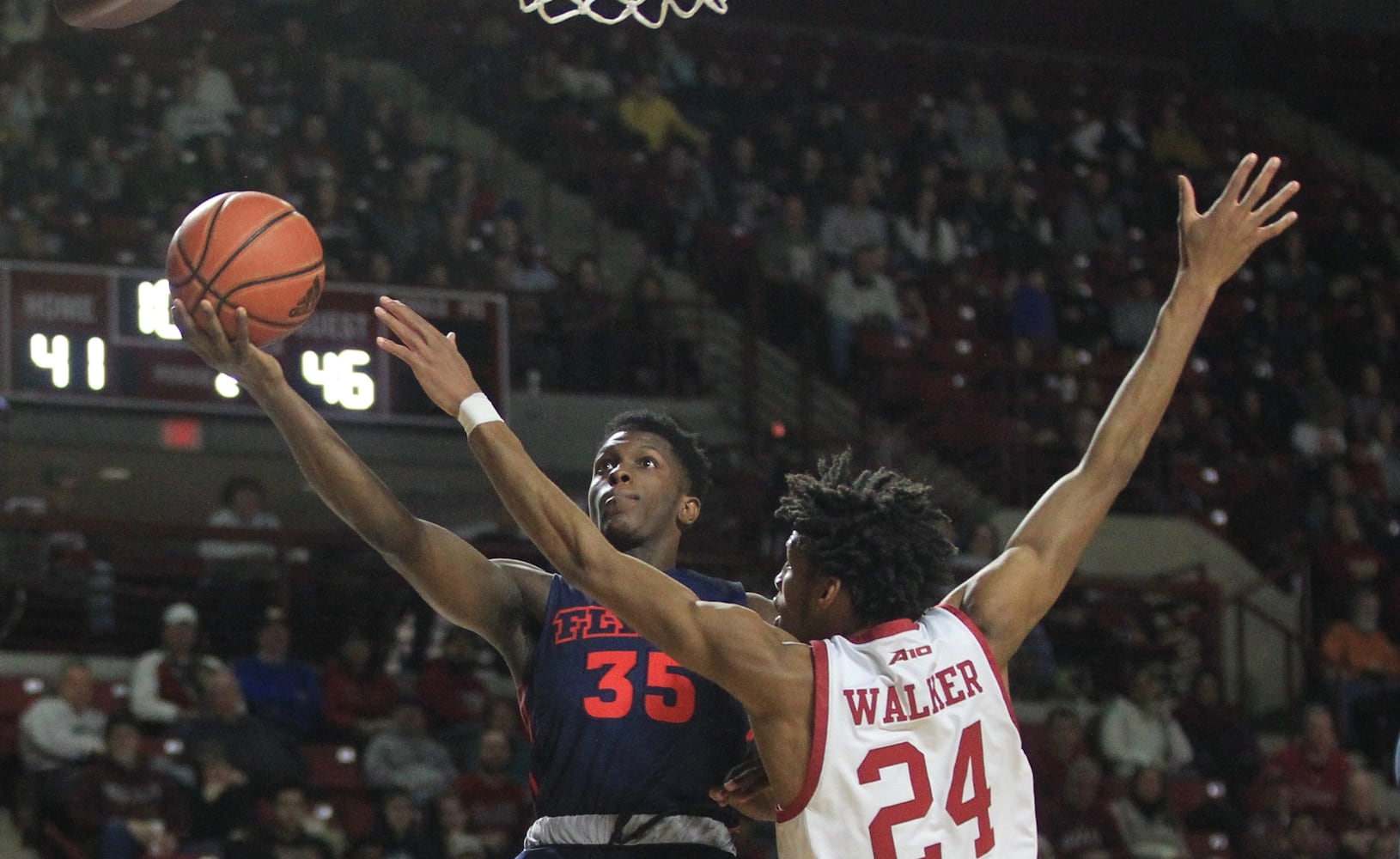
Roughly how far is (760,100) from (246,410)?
777cm

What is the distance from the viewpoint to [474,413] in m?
3.99

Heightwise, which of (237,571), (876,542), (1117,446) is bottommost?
(237,571)

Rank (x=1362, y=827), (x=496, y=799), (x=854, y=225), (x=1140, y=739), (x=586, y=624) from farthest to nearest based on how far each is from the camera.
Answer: (x=854, y=225)
(x=1140, y=739)
(x=1362, y=827)
(x=496, y=799)
(x=586, y=624)

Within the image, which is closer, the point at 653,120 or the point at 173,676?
the point at 173,676

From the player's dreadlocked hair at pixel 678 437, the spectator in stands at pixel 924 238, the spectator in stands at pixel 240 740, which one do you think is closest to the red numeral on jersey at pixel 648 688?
the player's dreadlocked hair at pixel 678 437

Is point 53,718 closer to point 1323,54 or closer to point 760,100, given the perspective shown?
point 760,100

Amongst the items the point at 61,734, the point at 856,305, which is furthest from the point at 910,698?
the point at 856,305

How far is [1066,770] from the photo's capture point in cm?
1107

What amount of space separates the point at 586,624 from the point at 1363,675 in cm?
926

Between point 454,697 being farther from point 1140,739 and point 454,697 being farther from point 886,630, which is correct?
point 886,630

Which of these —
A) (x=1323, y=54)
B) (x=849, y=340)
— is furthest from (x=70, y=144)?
(x=1323, y=54)

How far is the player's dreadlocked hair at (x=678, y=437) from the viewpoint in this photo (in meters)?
5.04

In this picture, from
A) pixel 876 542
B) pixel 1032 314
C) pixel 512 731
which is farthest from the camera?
pixel 1032 314

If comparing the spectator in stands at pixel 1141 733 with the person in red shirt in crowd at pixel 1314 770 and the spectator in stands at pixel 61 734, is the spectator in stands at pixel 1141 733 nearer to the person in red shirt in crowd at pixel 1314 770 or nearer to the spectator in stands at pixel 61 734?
the person in red shirt in crowd at pixel 1314 770
